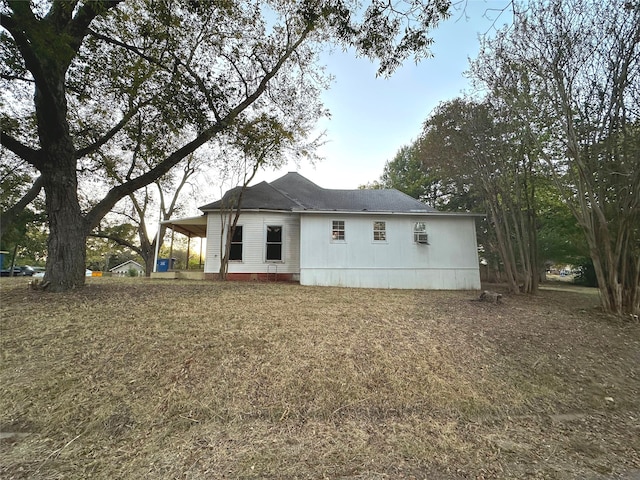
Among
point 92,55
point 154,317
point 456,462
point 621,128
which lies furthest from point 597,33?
point 92,55

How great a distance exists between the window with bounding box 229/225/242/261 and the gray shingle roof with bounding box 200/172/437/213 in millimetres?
979


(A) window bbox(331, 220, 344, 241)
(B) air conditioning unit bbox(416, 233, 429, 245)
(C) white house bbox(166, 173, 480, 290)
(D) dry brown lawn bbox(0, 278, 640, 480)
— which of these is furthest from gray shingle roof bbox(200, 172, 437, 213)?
(D) dry brown lawn bbox(0, 278, 640, 480)

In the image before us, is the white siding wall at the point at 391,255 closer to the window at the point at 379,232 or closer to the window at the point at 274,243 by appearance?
the window at the point at 379,232

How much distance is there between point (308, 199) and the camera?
41.6ft

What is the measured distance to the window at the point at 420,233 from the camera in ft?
34.7

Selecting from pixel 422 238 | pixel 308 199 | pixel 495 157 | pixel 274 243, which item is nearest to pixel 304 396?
pixel 274 243

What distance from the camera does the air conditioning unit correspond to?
10.6 meters

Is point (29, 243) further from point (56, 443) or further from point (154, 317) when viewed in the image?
point (56, 443)

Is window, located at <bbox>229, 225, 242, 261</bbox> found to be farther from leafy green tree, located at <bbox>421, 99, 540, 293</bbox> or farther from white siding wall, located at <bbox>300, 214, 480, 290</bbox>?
leafy green tree, located at <bbox>421, 99, 540, 293</bbox>

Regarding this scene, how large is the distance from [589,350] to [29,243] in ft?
107

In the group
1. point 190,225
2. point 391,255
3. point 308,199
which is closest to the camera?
point 391,255

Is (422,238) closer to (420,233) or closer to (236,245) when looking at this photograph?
(420,233)

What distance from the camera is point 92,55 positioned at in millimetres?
6480

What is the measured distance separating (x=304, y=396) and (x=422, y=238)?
8720mm
